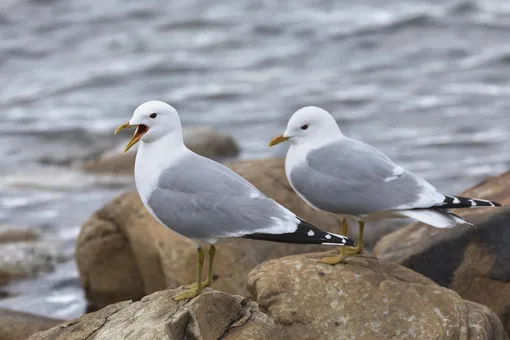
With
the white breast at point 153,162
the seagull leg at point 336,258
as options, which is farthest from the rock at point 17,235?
the seagull leg at point 336,258

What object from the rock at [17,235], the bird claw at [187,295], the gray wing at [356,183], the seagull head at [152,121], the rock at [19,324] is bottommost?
the rock at [17,235]

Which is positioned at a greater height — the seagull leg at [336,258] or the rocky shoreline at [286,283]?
the seagull leg at [336,258]

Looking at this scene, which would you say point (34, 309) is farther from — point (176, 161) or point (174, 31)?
point (174, 31)

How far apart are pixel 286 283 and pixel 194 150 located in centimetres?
661

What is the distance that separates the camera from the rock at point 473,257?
19.8 feet

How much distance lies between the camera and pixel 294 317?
194 inches

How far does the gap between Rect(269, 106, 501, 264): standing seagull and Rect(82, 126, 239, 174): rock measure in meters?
6.00

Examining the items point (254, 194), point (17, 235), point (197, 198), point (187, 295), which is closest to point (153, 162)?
point (197, 198)

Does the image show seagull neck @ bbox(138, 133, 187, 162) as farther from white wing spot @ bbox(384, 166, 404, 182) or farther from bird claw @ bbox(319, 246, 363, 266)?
white wing spot @ bbox(384, 166, 404, 182)

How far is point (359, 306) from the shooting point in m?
4.93

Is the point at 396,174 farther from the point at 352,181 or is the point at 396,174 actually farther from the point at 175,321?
the point at 175,321

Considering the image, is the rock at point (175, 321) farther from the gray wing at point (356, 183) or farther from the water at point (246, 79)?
the water at point (246, 79)

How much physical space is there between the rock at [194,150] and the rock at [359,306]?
6453 mm

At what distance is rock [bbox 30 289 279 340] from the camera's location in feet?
15.1
